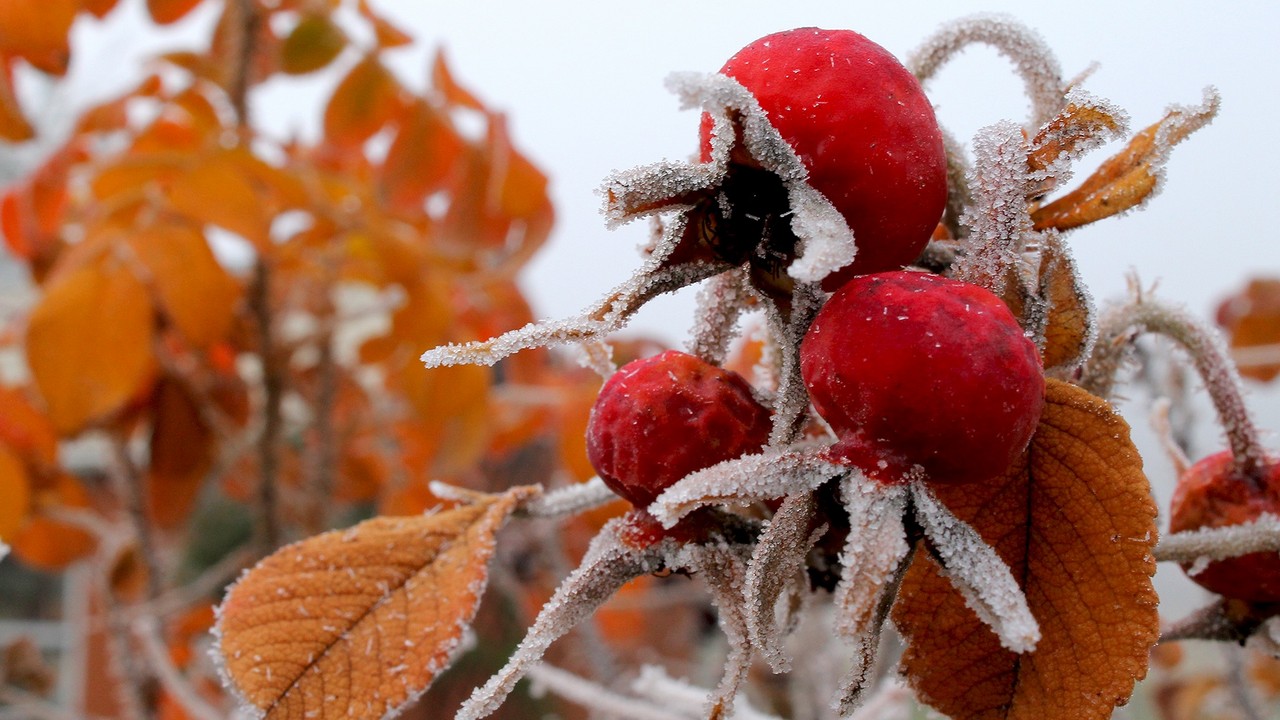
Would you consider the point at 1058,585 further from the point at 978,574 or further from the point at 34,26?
the point at 34,26

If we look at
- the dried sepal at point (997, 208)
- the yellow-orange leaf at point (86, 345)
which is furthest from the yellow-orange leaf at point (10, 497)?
the dried sepal at point (997, 208)

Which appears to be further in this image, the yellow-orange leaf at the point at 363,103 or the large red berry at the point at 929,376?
the yellow-orange leaf at the point at 363,103

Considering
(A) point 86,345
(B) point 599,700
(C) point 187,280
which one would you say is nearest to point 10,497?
(A) point 86,345

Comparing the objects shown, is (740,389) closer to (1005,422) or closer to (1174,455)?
(1005,422)

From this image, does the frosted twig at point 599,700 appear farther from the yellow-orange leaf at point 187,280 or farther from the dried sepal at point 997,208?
the yellow-orange leaf at point 187,280

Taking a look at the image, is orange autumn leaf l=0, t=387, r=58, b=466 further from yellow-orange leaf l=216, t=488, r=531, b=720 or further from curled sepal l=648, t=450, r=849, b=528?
curled sepal l=648, t=450, r=849, b=528

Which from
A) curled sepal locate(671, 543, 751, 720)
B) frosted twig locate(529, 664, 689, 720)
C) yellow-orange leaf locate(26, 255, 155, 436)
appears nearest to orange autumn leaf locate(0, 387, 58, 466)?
yellow-orange leaf locate(26, 255, 155, 436)
